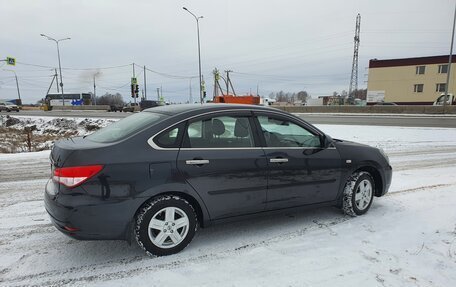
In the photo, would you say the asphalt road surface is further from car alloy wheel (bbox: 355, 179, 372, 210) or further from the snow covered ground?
car alloy wheel (bbox: 355, 179, 372, 210)

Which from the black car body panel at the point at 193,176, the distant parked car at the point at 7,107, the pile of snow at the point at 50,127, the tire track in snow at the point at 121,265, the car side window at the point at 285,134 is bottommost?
the pile of snow at the point at 50,127

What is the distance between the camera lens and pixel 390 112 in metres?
36.1

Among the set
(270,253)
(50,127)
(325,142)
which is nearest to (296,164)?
(325,142)

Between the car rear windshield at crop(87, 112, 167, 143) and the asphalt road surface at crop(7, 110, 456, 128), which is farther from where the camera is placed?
the asphalt road surface at crop(7, 110, 456, 128)

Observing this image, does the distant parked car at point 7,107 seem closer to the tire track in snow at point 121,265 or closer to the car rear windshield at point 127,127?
the car rear windshield at point 127,127

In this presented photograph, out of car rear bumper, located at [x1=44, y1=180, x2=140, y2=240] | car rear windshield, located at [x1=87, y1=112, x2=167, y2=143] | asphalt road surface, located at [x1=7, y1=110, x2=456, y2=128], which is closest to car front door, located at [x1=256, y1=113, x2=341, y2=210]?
car rear windshield, located at [x1=87, y1=112, x2=167, y2=143]

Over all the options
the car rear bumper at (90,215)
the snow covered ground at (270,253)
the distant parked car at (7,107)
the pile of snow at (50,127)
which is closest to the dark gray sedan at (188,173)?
the car rear bumper at (90,215)

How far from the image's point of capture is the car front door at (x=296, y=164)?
160 inches

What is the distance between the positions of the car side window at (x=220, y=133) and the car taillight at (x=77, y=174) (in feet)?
3.17

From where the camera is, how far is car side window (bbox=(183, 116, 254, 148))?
12.1ft

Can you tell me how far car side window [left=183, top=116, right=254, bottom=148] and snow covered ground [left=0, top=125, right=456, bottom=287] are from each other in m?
1.20

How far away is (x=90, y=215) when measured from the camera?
3.16 m

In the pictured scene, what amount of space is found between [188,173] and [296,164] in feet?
4.79

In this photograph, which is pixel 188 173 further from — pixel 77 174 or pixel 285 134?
pixel 285 134
